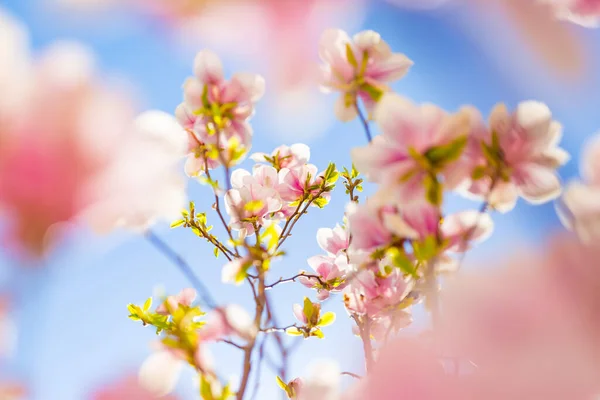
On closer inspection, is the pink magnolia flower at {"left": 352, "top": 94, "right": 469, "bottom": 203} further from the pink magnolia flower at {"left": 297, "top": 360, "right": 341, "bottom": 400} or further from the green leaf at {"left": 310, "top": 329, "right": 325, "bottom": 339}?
the green leaf at {"left": 310, "top": 329, "right": 325, "bottom": 339}

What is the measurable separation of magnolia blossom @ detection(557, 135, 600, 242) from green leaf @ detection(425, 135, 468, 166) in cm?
12

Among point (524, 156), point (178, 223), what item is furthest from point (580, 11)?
point (178, 223)

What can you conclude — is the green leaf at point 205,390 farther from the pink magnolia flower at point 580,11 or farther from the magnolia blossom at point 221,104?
the pink magnolia flower at point 580,11

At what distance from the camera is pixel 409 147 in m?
0.37

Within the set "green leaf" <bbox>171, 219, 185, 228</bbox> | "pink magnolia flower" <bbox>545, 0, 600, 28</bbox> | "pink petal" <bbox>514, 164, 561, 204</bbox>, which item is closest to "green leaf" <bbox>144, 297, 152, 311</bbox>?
"green leaf" <bbox>171, 219, 185, 228</bbox>

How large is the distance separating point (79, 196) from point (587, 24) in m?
0.50

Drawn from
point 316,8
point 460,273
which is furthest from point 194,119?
point 460,273

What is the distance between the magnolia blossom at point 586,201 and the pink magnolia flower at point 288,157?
42cm

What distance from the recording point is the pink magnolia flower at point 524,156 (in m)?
0.41

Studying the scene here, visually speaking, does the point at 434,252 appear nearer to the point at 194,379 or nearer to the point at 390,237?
the point at 390,237

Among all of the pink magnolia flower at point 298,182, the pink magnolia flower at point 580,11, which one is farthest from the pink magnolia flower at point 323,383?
the pink magnolia flower at point 580,11

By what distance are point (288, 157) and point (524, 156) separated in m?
0.40

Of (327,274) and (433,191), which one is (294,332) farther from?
(433,191)

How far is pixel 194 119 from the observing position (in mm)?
542
